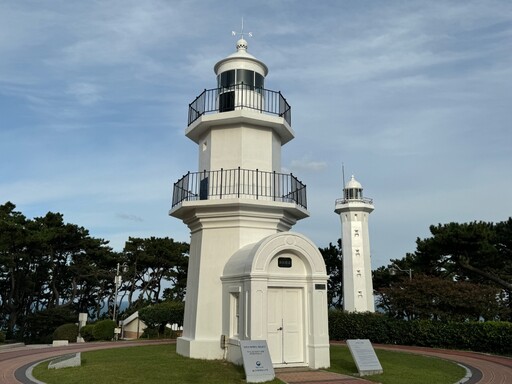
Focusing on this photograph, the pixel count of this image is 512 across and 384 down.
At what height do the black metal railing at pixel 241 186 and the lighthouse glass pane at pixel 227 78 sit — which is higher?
the lighthouse glass pane at pixel 227 78

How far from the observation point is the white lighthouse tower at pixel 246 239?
13000 millimetres

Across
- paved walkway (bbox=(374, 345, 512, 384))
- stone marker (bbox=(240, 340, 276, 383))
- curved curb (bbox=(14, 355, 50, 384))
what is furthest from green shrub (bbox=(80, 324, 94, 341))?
paved walkway (bbox=(374, 345, 512, 384))

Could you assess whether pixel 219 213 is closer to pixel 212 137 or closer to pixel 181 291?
pixel 212 137

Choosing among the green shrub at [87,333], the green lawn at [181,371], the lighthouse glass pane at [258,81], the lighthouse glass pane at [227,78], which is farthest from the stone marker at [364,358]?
the green shrub at [87,333]

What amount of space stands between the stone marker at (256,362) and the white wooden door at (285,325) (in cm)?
139

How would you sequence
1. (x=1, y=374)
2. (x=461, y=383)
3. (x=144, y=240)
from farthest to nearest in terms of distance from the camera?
(x=144, y=240) < (x=1, y=374) < (x=461, y=383)

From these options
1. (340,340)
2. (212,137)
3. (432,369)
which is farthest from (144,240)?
(432,369)

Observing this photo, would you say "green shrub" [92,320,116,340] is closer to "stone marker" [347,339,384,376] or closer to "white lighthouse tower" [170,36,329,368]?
"white lighthouse tower" [170,36,329,368]

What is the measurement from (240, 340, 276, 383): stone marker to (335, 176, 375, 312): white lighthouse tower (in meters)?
26.3

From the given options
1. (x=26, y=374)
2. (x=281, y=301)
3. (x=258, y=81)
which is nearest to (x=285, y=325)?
(x=281, y=301)

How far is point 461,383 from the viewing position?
1116cm

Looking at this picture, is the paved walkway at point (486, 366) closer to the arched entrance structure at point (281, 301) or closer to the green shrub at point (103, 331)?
the arched entrance structure at point (281, 301)

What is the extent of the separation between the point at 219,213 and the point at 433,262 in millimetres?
25408

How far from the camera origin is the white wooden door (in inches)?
510
